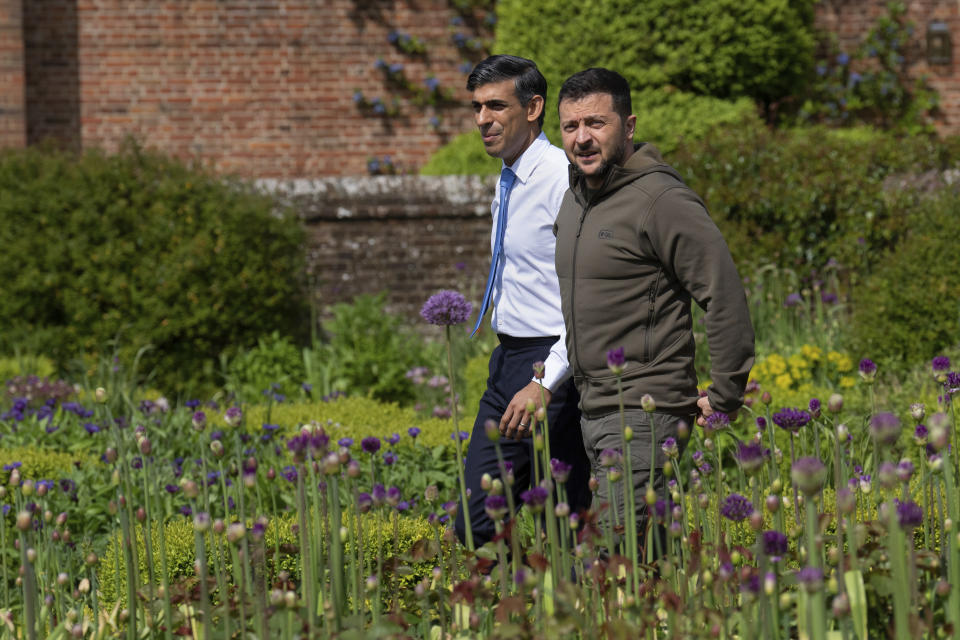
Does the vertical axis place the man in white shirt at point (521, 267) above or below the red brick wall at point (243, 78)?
below

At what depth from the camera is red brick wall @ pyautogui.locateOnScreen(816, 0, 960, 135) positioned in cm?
1081

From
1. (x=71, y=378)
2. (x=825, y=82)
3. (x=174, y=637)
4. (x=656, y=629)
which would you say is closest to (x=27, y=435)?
(x=71, y=378)

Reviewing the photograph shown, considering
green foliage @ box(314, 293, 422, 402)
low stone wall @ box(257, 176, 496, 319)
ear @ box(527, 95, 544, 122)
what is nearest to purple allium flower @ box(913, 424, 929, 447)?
ear @ box(527, 95, 544, 122)

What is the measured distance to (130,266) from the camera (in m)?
6.88

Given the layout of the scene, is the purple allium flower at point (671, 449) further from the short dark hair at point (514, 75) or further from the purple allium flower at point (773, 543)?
the short dark hair at point (514, 75)

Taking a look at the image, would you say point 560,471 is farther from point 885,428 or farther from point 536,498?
point 885,428

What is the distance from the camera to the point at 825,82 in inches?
417

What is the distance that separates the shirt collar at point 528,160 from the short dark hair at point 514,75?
0.39ft

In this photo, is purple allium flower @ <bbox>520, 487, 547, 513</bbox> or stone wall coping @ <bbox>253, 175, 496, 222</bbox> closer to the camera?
purple allium flower @ <bbox>520, 487, 547, 513</bbox>

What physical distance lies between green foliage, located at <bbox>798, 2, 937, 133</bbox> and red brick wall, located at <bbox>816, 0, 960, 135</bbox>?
96mm

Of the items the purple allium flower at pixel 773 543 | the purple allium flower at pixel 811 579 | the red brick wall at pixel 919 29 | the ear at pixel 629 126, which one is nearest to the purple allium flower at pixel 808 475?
the purple allium flower at pixel 811 579

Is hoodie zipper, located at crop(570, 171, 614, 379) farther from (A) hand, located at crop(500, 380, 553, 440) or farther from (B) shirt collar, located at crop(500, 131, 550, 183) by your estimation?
(B) shirt collar, located at crop(500, 131, 550, 183)

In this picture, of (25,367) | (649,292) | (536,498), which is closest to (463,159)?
(25,367)

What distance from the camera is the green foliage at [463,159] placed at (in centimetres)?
888
